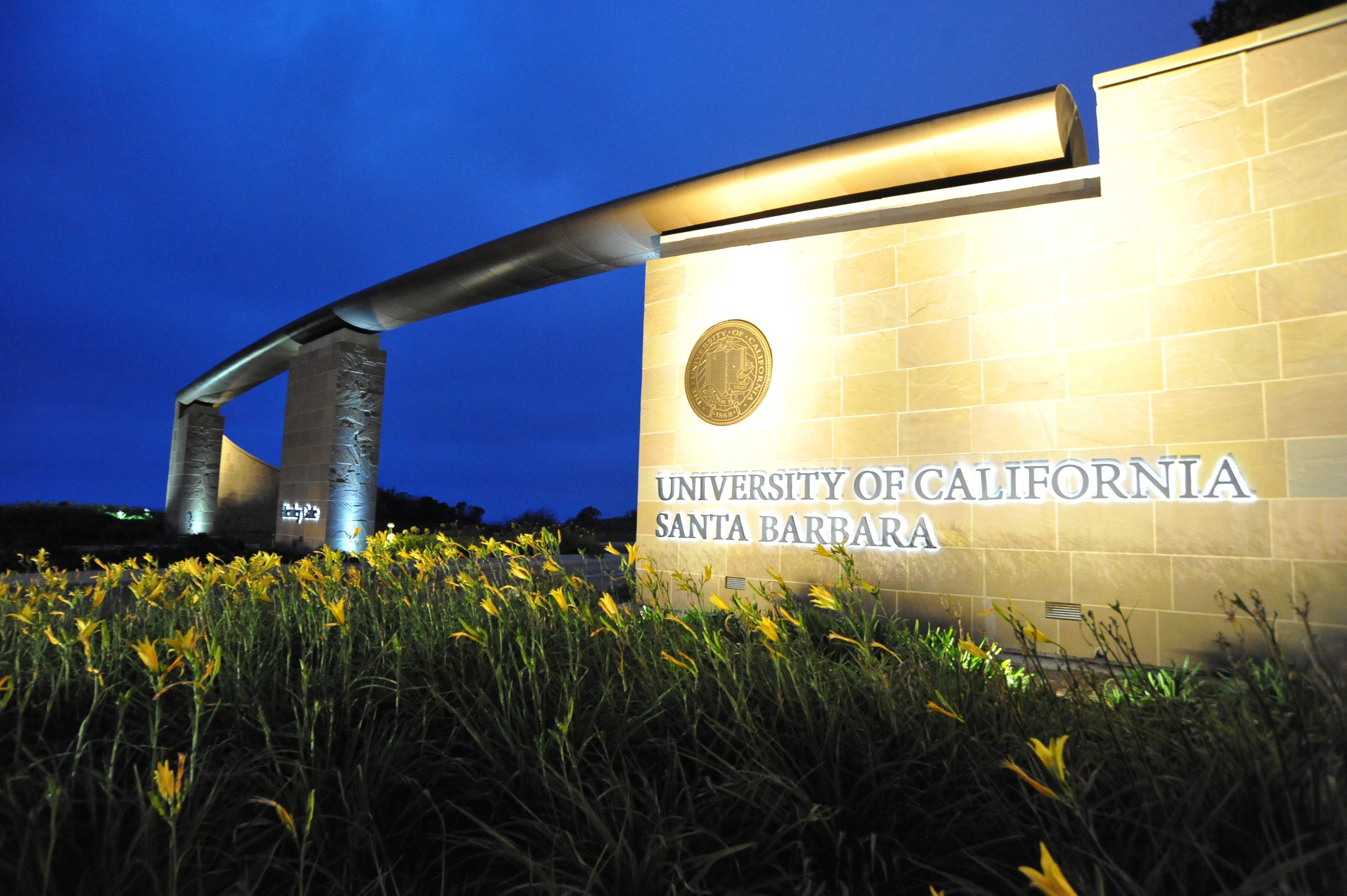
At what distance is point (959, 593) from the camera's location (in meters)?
5.47

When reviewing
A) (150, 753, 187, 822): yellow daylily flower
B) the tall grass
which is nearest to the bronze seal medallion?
the tall grass

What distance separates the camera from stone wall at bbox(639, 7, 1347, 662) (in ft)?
14.5

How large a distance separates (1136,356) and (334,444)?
13.1 m

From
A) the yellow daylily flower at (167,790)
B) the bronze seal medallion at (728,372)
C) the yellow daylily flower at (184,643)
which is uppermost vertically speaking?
the bronze seal medallion at (728,372)

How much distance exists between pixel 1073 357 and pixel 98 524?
22.5 metres

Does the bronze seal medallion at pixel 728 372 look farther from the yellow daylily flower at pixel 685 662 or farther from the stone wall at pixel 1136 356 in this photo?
the yellow daylily flower at pixel 685 662

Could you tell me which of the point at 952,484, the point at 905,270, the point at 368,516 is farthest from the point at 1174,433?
the point at 368,516

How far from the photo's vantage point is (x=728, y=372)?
6891 millimetres

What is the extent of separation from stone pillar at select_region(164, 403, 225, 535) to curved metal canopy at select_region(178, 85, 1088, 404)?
37.7 feet

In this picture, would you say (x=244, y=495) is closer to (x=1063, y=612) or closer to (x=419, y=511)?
(x=419, y=511)

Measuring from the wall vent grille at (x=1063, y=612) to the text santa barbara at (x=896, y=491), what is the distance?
0.75m

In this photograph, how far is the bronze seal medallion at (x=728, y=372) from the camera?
6.69 meters

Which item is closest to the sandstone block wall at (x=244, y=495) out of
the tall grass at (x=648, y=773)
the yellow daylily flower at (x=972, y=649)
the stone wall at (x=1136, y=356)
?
the stone wall at (x=1136, y=356)

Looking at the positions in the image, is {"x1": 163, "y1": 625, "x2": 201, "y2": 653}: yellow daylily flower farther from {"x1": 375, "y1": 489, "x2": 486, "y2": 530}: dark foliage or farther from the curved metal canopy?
{"x1": 375, "y1": 489, "x2": 486, "y2": 530}: dark foliage
